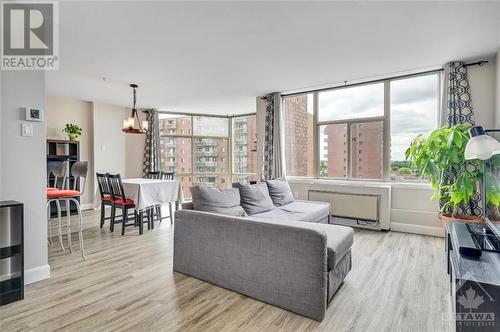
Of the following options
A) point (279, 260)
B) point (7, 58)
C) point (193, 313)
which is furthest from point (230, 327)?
point (7, 58)

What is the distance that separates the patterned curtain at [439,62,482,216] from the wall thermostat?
4817 millimetres

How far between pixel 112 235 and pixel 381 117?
15.6 feet

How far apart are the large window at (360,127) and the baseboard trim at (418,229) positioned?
76cm

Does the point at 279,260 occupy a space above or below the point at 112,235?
above

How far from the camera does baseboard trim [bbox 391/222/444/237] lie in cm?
393

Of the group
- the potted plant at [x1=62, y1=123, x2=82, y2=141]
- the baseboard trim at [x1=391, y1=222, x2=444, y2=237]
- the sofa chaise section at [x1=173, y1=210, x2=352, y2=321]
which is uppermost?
the potted plant at [x1=62, y1=123, x2=82, y2=141]

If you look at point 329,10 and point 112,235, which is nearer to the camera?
point 329,10

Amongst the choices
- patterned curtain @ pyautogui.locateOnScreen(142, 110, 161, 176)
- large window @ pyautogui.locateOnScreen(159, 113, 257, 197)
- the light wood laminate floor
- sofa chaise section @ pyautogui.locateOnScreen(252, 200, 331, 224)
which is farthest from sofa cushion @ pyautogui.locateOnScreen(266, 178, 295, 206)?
patterned curtain @ pyautogui.locateOnScreen(142, 110, 161, 176)

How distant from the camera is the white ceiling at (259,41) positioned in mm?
2400

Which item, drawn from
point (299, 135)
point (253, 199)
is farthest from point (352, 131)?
point (253, 199)

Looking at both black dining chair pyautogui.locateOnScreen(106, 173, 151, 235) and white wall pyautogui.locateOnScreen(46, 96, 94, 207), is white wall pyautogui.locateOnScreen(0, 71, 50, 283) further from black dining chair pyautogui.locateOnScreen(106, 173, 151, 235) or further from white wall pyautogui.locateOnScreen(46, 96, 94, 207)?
white wall pyautogui.locateOnScreen(46, 96, 94, 207)

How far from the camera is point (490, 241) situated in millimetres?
1891

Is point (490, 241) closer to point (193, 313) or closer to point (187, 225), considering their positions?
point (193, 313)

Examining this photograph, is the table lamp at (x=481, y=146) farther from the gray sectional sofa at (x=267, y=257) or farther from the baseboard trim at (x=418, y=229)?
the baseboard trim at (x=418, y=229)
